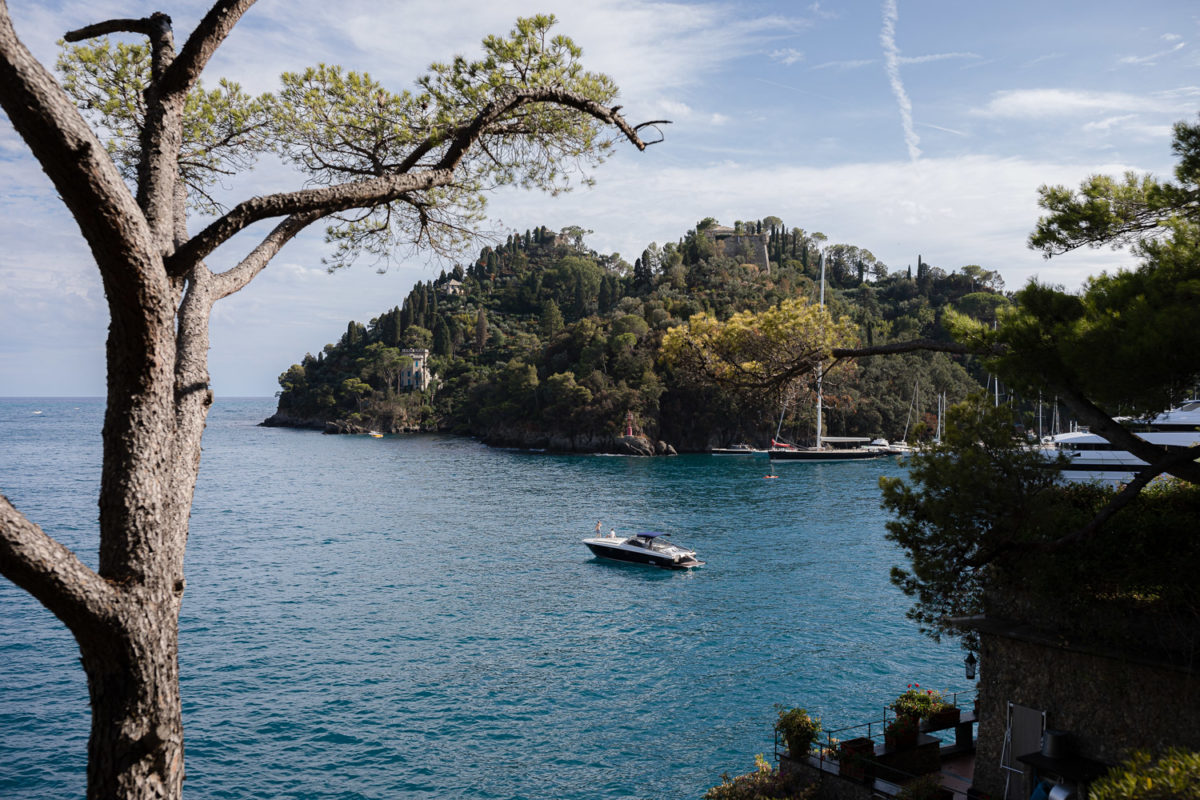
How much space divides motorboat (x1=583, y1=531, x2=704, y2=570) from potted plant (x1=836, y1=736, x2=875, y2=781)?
1965cm

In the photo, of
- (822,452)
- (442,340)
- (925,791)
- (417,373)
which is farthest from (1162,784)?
(442,340)

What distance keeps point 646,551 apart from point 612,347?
2325 inches

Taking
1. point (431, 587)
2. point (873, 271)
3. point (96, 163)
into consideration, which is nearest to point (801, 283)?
point (873, 271)

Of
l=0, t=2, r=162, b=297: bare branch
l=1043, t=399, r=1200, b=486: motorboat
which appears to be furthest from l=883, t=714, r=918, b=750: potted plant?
l=0, t=2, r=162, b=297: bare branch

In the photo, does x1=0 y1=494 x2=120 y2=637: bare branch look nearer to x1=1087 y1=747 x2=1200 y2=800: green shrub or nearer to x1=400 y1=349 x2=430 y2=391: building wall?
x1=1087 y1=747 x2=1200 y2=800: green shrub

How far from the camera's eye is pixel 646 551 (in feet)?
107

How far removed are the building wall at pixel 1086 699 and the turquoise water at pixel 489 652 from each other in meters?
6.69

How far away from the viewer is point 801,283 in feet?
351

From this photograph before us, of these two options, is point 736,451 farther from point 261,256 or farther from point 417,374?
point 261,256

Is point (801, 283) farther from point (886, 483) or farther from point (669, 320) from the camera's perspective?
point (886, 483)

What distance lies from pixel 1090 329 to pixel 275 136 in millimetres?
7072

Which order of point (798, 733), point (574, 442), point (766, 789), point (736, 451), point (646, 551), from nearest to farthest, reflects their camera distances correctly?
point (766, 789) < point (798, 733) < point (646, 551) < point (736, 451) < point (574, 442)

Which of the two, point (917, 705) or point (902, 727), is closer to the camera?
point (902, 727)

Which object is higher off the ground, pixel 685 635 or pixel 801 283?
pixel 801 283
